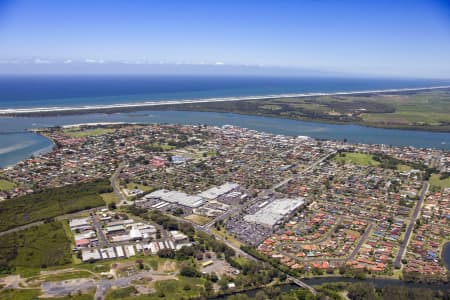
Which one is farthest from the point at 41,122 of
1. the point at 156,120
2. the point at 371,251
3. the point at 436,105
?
the point at 436,105

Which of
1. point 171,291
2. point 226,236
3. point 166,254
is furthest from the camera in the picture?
point 226,236

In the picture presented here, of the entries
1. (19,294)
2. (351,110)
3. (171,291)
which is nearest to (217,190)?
(171,291)

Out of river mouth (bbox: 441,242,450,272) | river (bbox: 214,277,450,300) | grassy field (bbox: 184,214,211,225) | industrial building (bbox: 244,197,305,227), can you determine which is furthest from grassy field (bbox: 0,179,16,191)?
river mouth (bbox: 441,242,450,272)

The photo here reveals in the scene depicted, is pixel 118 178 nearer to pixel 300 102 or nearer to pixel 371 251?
pixel 371 251

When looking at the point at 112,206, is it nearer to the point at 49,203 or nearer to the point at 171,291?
the point at 49,203

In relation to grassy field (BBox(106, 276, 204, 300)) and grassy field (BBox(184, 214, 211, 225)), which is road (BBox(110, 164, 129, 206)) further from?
grassy field (BBox(106, 276, 204, 300))

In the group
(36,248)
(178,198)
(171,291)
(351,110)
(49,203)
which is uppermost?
(351,110)
